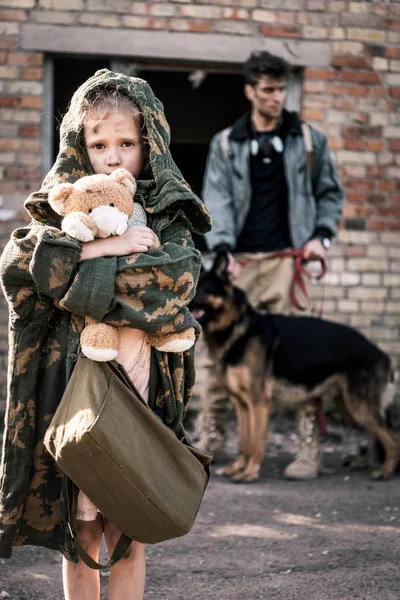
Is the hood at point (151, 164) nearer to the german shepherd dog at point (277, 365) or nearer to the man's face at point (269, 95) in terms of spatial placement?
the german shepherd dog at point (277, 365)

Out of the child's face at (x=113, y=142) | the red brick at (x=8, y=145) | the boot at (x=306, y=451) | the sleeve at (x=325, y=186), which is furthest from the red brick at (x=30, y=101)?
the child's face at (x=113, y=142)

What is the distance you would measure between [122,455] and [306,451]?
3.74 m

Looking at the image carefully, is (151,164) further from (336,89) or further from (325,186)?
(336,89)

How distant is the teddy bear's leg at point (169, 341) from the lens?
8.27 ft

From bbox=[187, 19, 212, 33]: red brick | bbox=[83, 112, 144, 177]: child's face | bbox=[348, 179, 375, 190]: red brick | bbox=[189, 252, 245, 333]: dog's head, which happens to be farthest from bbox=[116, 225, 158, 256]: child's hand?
bbox=[348, 179, 375, 190]: red brick

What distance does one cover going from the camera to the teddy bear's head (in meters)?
2.42

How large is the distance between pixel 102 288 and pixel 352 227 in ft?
17.3

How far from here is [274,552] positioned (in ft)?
13.3

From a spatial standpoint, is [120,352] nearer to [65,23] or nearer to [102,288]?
[102,288]

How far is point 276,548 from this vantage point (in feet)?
13.5

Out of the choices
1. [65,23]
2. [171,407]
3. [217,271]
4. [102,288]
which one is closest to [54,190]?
[102,288]

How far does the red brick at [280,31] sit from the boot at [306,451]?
3.19m

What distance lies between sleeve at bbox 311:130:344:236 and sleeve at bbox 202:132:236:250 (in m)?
0.59

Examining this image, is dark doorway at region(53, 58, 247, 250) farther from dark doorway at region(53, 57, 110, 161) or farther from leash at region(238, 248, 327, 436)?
leash at region(238, 248, 327, 436)
